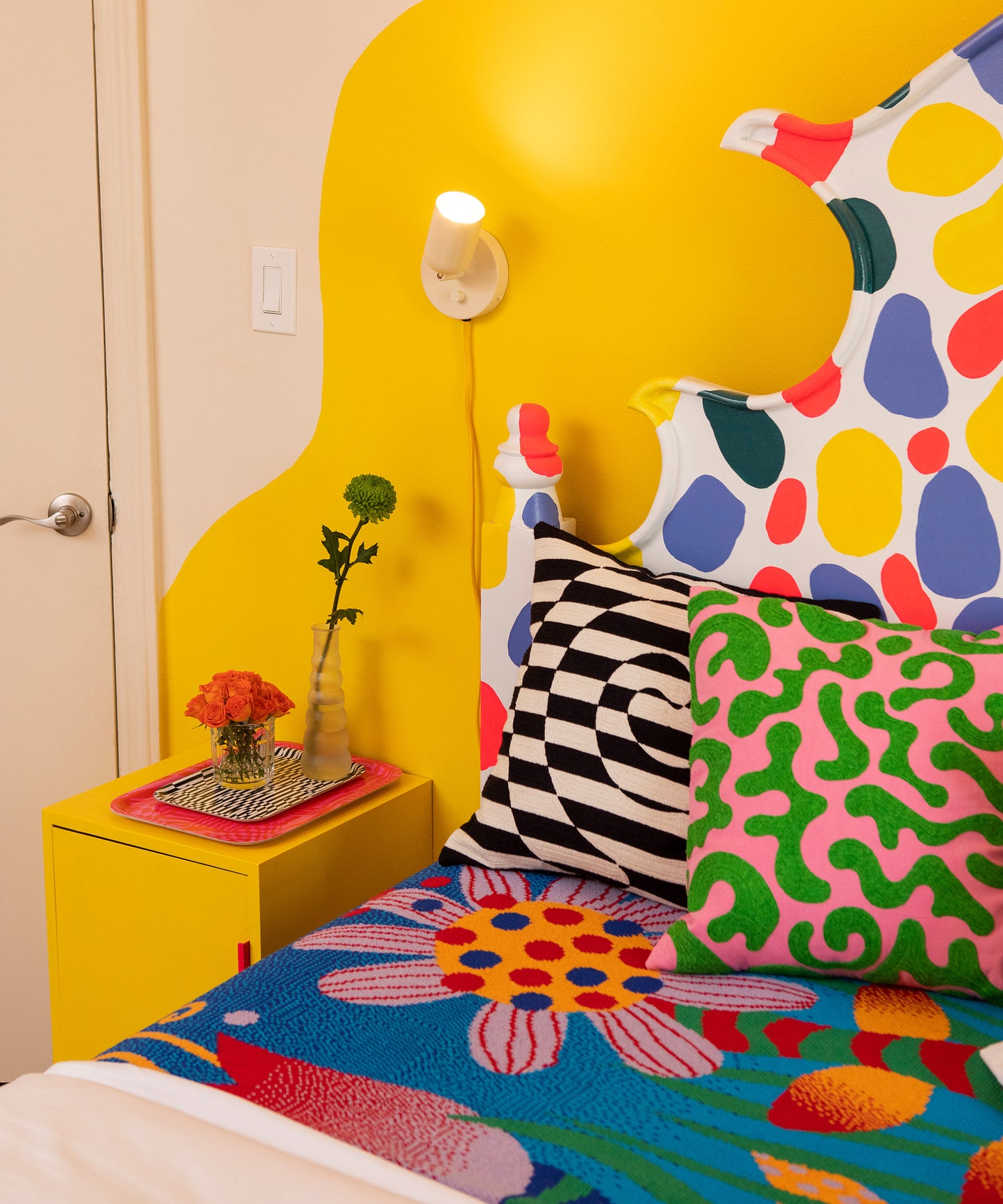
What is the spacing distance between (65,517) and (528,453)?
0.91m

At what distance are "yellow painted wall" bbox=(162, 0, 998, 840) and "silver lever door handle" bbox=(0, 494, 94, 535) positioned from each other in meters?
0.20

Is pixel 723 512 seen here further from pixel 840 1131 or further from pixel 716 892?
pixel 840 1131

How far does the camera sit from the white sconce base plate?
161 cm

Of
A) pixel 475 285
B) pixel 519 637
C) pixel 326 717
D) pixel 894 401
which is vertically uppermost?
pixel 475 285

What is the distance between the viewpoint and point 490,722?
1.63 metres

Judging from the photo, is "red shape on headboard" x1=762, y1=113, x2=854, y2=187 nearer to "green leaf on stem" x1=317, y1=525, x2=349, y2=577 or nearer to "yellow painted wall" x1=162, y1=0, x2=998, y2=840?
"yellow painted wall" x1=162, y1=0, x2=998, y2=840

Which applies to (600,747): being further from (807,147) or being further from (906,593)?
(807,147)

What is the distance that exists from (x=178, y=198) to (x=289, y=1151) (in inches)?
64.0

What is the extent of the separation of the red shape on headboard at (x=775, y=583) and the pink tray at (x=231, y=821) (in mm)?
695

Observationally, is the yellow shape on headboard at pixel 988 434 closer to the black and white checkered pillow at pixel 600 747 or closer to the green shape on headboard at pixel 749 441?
the green shape on headboard at pixel 749 441

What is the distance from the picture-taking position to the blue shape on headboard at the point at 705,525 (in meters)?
1.45

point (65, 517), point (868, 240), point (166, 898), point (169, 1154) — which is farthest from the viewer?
point (65, 517)

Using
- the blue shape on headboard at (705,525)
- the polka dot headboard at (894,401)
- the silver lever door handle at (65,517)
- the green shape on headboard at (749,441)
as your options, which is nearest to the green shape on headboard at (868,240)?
the polka dot headboard at (894,401)

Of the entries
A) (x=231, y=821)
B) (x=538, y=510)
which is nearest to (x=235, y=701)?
(x=231, y=821)
